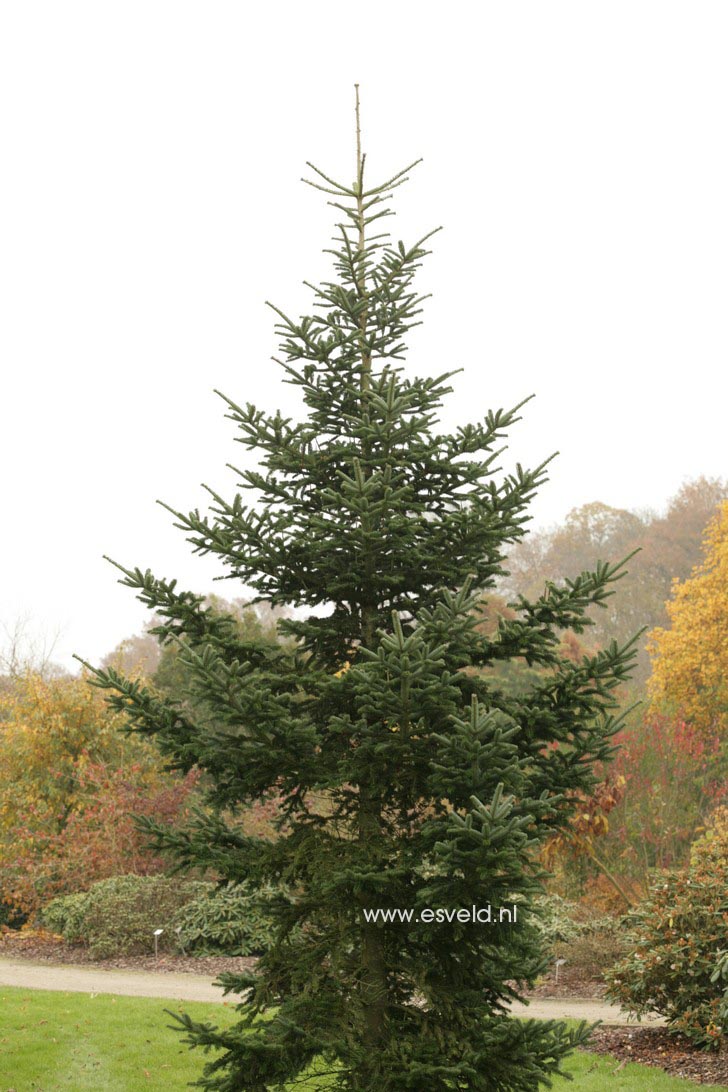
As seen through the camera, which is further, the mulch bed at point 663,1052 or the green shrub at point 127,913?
the green shrub at point 127,913

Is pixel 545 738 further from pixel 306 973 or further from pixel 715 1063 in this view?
pixel 715 1063

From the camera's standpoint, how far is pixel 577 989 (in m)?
11.5

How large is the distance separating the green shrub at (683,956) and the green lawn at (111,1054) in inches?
25.2

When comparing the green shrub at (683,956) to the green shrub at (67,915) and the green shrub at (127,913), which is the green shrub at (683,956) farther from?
the green shrub at (67,915)

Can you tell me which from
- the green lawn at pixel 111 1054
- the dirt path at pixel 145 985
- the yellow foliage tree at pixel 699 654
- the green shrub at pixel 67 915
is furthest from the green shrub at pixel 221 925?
the yellow foliage tree at pixel 699 654

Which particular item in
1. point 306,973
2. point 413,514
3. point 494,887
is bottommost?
point 306,973

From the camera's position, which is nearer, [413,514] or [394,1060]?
[394,1060]

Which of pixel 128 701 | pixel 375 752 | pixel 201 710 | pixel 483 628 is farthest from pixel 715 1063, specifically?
pixel 483 628

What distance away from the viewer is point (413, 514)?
20.1ft

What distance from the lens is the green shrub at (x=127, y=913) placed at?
1423 centimetres

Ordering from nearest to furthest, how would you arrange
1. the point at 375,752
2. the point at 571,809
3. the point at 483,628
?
1. the point at 375,752
2. the point at 571,809
3. the point at 483,628

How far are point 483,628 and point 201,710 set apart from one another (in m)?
8.10

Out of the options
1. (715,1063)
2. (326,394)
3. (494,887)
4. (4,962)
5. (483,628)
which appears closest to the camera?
(494,887)

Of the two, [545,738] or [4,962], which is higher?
[545,738]
